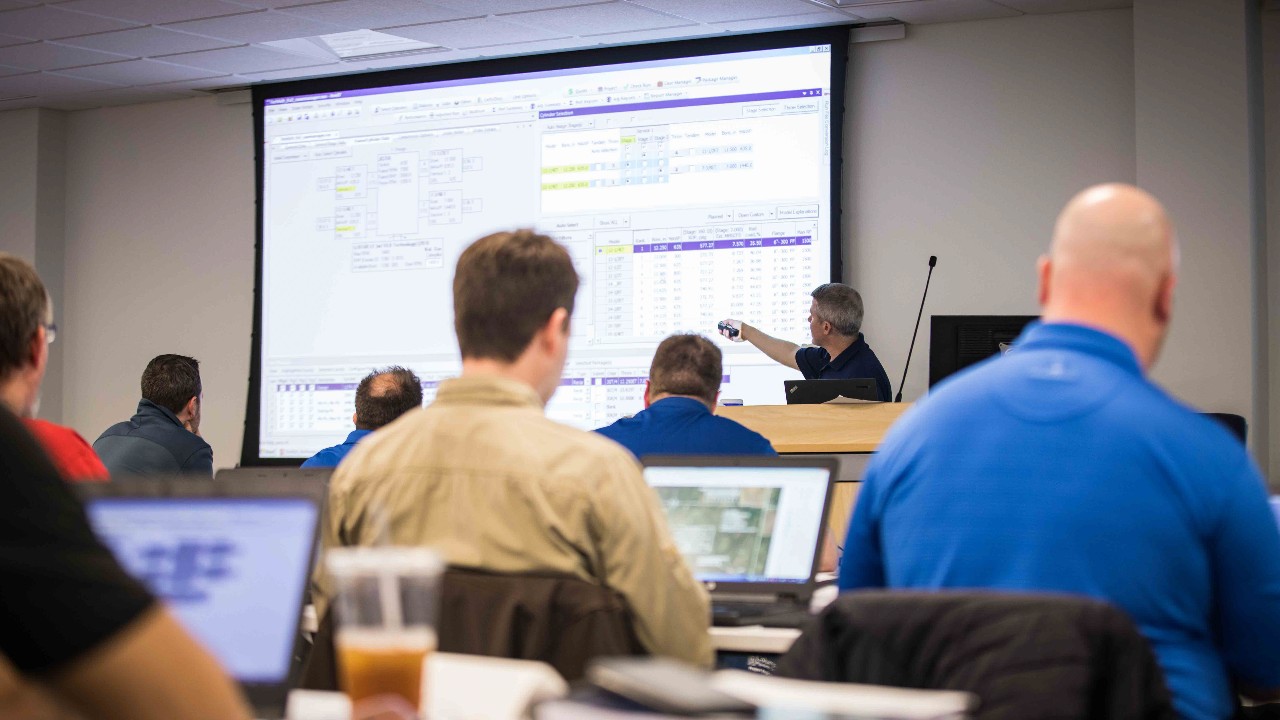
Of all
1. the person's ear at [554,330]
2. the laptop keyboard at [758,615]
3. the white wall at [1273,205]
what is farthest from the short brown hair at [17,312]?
the white wall at [1273,205]

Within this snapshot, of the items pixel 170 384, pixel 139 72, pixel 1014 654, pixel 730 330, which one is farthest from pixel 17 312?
pixel 139 72

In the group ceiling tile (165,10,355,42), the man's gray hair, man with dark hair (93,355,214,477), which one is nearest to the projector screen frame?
the man's gray hair

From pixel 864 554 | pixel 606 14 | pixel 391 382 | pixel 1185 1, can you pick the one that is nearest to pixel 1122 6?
pixel 1185 1

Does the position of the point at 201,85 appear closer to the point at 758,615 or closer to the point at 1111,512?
the point at 758,615

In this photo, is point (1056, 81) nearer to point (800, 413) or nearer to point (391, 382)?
point (800, 413)

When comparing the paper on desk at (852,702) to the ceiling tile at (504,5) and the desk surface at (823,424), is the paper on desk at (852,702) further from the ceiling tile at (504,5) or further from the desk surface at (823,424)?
the ceiling tile at (504,5)

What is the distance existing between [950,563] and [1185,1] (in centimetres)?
460

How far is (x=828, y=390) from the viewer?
450 centimetres

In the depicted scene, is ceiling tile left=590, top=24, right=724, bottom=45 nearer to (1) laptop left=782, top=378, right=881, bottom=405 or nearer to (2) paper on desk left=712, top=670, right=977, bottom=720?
(1) laptop left=782, top=378, right=881, bottom=405

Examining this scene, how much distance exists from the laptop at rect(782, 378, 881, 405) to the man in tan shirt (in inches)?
105

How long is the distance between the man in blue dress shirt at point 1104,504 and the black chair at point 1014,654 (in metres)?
0.31

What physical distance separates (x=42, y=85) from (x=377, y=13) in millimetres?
2584

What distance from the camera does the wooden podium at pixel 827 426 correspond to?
4.14m

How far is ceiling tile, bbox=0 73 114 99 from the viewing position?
707 centimetres
